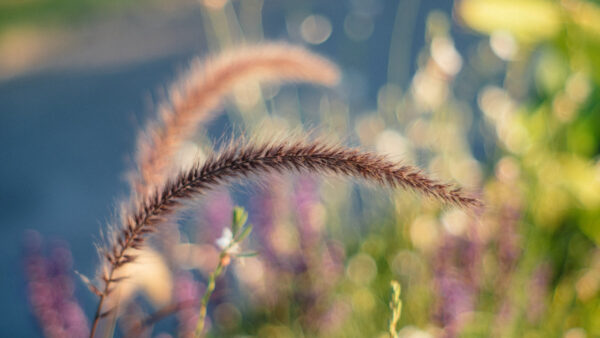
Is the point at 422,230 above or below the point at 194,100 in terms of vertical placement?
below

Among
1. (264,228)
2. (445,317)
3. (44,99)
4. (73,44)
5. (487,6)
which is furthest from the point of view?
(73,44)

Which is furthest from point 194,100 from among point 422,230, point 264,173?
point 422,230

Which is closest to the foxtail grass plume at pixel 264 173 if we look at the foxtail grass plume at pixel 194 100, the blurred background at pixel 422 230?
the blurred background at pixel 422 230

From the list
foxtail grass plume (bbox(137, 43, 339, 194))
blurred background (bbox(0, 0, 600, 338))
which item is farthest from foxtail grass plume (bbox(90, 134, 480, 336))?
foxtail grass plume (bbox(137, 43, 339, 194))

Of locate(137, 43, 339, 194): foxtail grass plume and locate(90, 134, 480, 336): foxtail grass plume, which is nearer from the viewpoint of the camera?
locate(90, 134, 480, 336): foxtail grass plume

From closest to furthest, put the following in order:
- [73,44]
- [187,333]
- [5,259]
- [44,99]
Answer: [187,333] → [5,259] → [44,99] → [73,44]

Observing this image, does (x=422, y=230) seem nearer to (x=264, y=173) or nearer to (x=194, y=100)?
(x=194, y=100)

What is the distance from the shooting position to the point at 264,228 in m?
1.60

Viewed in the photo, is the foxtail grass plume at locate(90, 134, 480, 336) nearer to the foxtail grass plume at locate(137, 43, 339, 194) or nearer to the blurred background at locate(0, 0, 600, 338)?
the blurred background at locate(0, 0, 600, 338)

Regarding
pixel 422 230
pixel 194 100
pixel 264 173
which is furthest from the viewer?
pixel 422 230

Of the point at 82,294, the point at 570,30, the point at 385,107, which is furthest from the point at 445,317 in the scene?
the point at 82,294

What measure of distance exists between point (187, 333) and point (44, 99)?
4338 mm

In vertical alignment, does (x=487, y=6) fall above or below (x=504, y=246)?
above

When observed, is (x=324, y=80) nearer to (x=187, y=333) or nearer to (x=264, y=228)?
(x=264, y=228)
